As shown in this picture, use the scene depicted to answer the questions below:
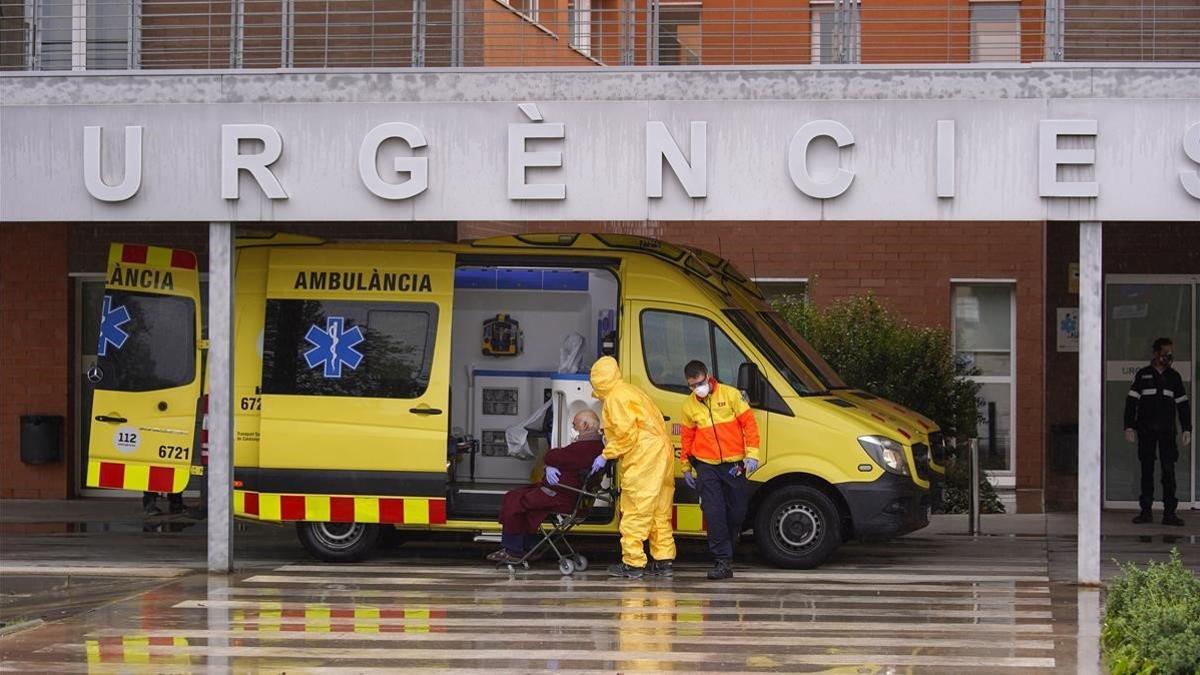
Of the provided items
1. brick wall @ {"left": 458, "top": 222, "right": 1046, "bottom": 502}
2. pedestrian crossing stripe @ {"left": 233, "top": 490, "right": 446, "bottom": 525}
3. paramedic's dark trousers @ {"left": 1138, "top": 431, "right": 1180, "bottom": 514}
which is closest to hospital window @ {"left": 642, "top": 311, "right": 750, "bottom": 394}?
pedestrian crossing stripe @ {"left": 233, "top": 490, "right": 446, "bottom": 525}

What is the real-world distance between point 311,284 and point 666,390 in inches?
117

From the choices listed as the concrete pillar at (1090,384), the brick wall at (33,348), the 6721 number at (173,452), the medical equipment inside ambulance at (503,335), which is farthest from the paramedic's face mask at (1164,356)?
the brick wall at (33,348)

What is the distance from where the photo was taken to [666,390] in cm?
1382

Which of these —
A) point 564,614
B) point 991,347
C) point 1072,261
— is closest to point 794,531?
point 564,614

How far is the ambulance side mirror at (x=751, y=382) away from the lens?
13.6 meters

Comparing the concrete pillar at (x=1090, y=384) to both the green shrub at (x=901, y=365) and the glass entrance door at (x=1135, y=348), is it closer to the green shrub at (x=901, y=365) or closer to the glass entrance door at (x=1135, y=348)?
the green shrub at (x=901, y=365)

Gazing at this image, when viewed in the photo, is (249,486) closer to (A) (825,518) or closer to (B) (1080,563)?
(A) (825,518)

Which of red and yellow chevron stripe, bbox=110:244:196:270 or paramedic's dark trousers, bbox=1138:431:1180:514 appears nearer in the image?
red and yellow chevron stripe, bbox=110:244:196:270

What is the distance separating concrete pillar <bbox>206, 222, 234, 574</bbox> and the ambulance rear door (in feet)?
1.17

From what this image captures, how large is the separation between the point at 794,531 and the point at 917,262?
27.6 ft

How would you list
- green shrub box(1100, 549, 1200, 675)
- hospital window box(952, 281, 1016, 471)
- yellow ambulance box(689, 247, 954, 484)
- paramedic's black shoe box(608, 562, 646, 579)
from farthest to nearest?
hospital window box(952, 281, 1016, 471) < yellow ambulance box(689, 247, 954, 484) < paramedic's black shoe box(608, 562, 646, 579) < green shrub box(1100, 549, 1200, 675)

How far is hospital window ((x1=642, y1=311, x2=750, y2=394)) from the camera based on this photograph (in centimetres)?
1383

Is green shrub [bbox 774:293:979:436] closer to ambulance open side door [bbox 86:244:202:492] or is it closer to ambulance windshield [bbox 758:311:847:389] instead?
ambulance windshield [bbox 758:311:847:389]

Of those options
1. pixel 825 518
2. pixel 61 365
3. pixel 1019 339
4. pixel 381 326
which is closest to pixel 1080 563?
pixel 825 518
